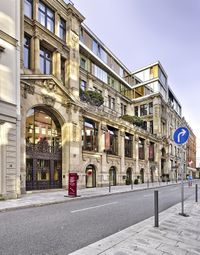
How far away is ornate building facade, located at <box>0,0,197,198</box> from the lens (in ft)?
69.1

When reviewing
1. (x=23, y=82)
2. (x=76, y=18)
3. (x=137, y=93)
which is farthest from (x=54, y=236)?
(x=137, y=93)

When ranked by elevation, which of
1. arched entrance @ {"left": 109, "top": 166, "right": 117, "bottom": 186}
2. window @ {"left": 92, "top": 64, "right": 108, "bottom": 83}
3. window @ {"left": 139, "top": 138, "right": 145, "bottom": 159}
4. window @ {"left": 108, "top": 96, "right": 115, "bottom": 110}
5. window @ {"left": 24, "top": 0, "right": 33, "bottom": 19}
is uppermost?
window @ {"left": 24, "top": 0, "right": 33, "bottom": 19}

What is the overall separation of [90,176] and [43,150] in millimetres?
8049

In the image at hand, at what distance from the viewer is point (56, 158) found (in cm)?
2366

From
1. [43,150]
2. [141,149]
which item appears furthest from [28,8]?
[141,149]

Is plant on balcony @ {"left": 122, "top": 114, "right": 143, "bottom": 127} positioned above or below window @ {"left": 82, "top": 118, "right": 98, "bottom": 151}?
above

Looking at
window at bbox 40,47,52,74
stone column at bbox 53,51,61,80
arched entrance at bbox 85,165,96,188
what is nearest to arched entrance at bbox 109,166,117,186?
arched entrance at bbox 85,165,96,188

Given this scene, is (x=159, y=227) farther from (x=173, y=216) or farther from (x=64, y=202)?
(x=64, y=202)

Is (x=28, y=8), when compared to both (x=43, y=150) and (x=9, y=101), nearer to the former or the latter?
(x=9, y=101)

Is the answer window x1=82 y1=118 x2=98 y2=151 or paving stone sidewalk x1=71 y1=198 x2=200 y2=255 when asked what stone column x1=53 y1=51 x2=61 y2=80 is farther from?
paving stone sidewalk x1=71 y1=198 x2=200 y2=255

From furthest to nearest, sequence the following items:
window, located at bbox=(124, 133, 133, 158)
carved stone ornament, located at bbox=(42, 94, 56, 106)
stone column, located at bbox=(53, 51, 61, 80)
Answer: window, located at bbox=(124, 133, 133, 158) < stone column, located at bbox=(53, 51, 61, 80) < carved stone ornament, located at bbox=(42, 94, 56, 106)

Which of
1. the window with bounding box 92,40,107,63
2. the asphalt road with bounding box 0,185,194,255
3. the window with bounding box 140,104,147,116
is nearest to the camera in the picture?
the asphalt road with bounding box 0,185,194,255

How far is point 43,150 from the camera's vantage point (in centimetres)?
2230

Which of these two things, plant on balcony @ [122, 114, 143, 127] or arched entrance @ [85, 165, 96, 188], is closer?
arched entrance @ [85, 165, 96, 188]
